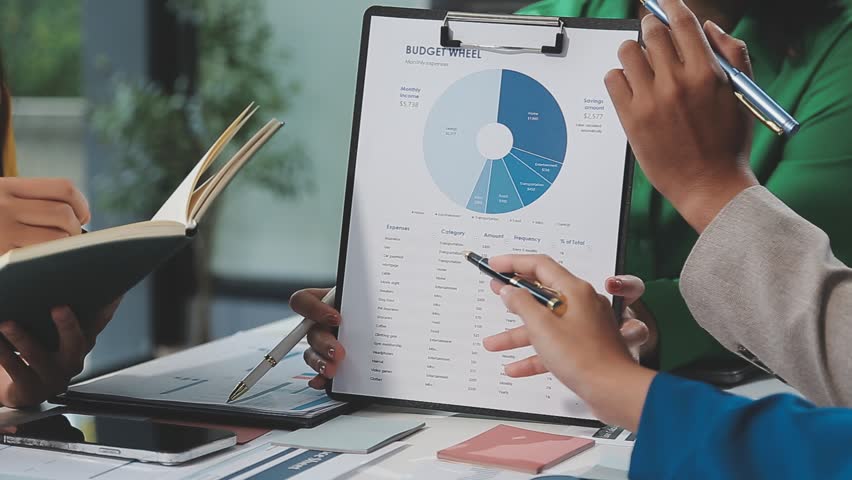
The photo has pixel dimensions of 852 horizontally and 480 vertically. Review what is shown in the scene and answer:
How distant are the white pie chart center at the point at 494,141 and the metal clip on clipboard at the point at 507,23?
0.08m

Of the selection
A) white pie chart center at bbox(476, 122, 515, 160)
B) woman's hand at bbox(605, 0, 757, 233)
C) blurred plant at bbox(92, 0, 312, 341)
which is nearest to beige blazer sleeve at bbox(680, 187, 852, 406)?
woman's hand at bbox(605, 0, 757, 233)

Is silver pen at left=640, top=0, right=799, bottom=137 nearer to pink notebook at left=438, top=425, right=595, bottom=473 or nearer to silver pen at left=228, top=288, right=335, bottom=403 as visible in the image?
pink notebook at left=438, top=425, right=595, bottom=473

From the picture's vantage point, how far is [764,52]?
1.37 metres

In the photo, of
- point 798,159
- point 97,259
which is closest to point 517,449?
point 97,259

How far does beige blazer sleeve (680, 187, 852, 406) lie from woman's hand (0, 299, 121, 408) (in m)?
0.61

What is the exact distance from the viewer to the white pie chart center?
40.3 inches

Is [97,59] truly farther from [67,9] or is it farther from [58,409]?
[58,409]

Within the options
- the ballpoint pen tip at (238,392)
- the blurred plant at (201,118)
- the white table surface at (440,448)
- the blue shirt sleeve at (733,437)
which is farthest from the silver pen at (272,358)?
the blurred plant at (201,118)

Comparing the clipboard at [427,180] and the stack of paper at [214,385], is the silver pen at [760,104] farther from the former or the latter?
the stack of paper at [214,385]

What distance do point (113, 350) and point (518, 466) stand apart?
3345 mm

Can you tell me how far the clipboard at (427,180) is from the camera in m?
1.00

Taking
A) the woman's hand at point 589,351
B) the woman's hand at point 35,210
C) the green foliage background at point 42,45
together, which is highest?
the green foliage background at point 42,45

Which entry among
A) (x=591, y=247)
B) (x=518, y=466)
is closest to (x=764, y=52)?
(x=591, y=247)

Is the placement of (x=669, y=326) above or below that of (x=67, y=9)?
below
